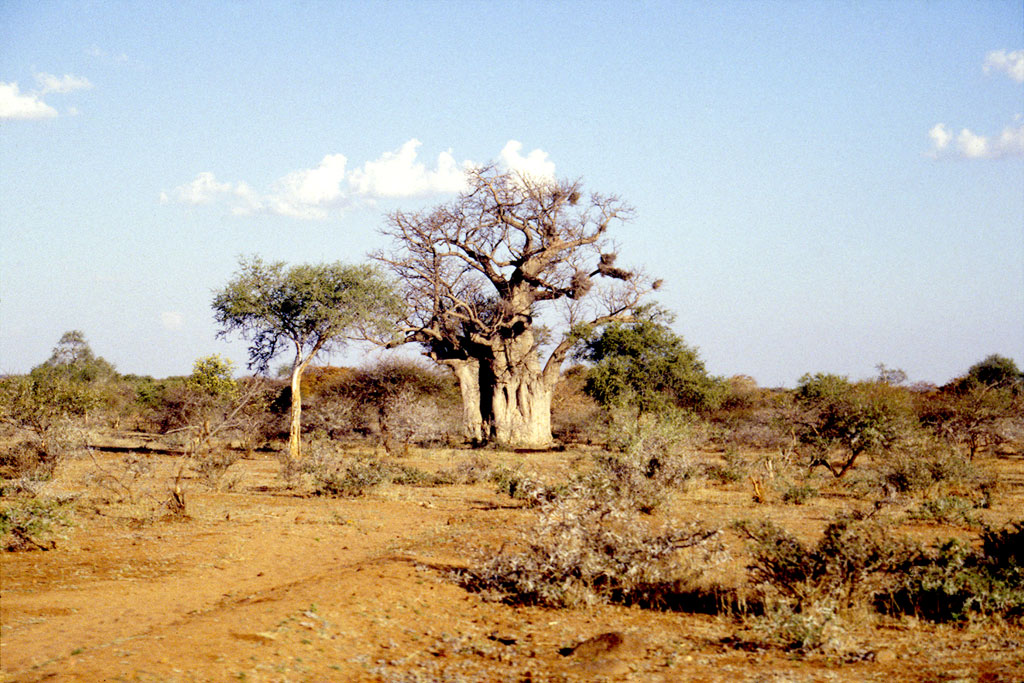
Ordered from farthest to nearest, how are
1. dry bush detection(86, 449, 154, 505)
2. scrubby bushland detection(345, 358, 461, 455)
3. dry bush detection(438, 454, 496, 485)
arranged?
scrubby bushland detection(345, 358, 461, 455) → dry bush detection(438, 454, 496, 485) → dry bush detection(86, 449, 154, 505)

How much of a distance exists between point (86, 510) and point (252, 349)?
12.3m

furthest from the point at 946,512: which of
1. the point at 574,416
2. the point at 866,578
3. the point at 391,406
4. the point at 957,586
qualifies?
the point at 574,416

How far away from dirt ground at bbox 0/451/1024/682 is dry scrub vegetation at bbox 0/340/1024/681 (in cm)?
3

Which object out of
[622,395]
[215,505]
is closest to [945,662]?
[215,505]

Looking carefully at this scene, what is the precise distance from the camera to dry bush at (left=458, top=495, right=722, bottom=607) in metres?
7.48

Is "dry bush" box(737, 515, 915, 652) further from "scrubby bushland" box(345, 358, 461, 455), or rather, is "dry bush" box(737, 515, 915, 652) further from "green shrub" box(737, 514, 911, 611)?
"scrubby bushland" box(345, 358, 461, 455)

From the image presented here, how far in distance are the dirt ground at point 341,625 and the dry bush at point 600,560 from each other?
0.20 m

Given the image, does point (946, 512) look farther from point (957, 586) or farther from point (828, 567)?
point (828, 567)

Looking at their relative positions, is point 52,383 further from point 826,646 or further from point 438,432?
point 826,646

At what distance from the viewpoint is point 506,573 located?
7.89 meters

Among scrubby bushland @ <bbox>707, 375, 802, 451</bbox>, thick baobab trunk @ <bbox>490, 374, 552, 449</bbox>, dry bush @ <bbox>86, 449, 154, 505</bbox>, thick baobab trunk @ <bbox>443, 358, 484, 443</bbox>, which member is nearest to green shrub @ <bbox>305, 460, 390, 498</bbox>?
dry bush @ <bbox>86, 449, 154, 505</bbox>

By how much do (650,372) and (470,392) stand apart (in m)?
6.08

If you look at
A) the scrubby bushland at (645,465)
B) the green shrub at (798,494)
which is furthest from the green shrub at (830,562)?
the green shrub at (798,494)

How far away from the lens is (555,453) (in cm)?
2438
